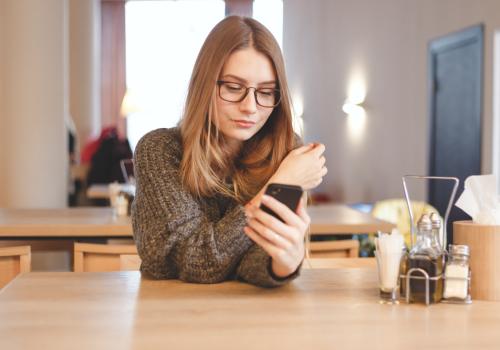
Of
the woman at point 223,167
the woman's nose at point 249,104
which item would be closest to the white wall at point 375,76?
the woman at point 223,167

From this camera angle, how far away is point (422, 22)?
273 inches

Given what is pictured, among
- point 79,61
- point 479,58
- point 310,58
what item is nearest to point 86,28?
point 79,61

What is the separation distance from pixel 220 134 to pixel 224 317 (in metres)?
0.62

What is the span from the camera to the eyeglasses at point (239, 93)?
185 cm

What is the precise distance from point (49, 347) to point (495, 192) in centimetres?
97

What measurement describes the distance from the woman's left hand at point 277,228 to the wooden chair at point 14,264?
1.13 m

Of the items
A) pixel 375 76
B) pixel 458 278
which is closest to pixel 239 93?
pixel 458 278

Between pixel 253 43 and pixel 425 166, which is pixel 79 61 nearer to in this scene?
pixel 425 166

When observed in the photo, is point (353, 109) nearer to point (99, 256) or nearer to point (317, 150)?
point (99, 256)

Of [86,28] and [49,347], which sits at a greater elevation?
[86,28]

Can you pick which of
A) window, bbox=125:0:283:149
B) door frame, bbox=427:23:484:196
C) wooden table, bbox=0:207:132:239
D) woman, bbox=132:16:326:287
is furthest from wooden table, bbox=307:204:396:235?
window, bbox=125:0:283:149

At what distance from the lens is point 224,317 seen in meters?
1.45

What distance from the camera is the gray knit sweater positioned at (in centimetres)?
177

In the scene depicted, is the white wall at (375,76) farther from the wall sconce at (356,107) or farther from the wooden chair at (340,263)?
the wooden chair at (340,263)
